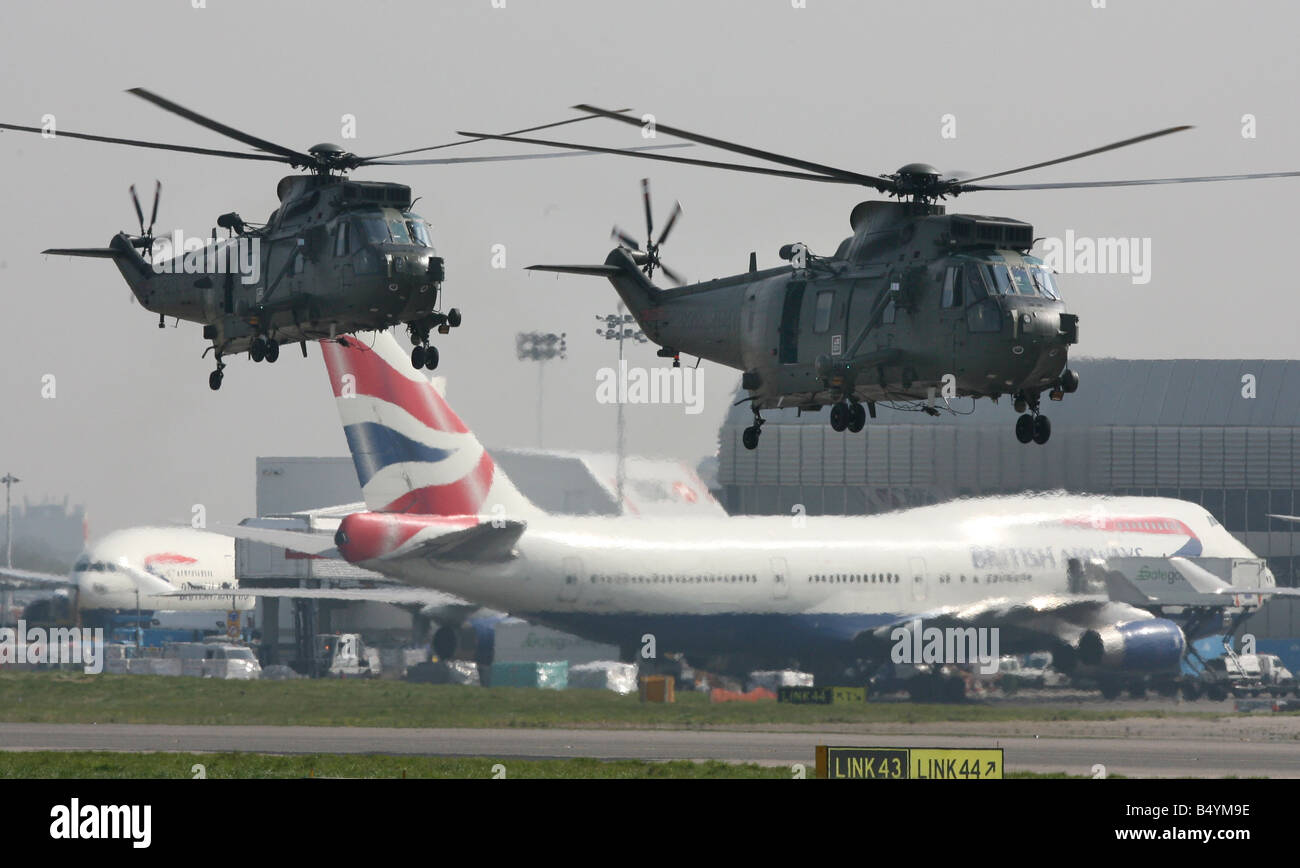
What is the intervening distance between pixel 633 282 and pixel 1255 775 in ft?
63.8

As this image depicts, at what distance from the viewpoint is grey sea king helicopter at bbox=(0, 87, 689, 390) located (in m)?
39.0

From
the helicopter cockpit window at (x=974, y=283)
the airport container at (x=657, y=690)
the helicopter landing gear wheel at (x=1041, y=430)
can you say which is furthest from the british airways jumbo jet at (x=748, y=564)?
the helicopter cockpit window at (x=974, y=283)

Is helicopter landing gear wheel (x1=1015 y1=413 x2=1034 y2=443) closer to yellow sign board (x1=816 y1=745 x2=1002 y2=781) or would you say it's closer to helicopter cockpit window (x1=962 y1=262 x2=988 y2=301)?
helicopter cockpit window (x1=962 y1=262 x2=988 y2=301)


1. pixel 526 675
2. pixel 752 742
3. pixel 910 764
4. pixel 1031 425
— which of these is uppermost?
pixel 1031 425

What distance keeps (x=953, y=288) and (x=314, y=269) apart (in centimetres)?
1432

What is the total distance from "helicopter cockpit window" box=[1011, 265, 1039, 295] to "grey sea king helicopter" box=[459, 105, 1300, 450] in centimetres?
3

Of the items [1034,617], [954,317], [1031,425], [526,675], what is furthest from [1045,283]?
[526,675]

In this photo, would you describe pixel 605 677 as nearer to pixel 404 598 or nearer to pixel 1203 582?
pixel 404 598

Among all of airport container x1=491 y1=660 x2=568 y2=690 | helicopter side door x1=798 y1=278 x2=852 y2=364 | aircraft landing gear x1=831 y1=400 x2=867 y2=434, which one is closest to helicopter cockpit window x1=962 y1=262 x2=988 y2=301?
helicopter side door x1=798 y1=278 x2=852 y2=364

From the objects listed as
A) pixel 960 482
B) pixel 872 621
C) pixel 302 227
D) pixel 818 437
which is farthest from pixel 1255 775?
pixel 818 437

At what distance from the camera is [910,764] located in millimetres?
33094

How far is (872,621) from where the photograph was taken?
7494 centimetres

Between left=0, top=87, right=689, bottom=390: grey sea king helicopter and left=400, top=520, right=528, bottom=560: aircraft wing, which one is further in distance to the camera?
left=400, top=520, right=528, bottom=560: aircraft wing
